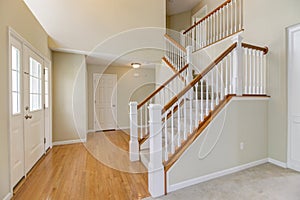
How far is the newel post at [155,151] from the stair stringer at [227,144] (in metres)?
0.12

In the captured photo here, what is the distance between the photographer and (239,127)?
2.68 meters

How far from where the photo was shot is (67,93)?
429cm

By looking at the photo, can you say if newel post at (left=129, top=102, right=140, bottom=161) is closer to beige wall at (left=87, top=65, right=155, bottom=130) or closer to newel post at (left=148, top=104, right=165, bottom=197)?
newel post at (left=148, top=104, right=165, bottom=197)

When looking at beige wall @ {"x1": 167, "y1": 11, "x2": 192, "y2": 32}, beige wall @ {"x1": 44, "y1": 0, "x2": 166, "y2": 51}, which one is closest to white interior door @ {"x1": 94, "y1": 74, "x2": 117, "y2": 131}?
beige wall @ {"x1": 44, "y1": 0, "x2": 166, "y2": 51}

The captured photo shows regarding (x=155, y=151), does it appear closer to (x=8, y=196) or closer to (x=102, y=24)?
(x=8, y=196)

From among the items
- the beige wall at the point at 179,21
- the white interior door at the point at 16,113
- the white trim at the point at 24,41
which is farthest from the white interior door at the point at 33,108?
the beige wall at the point at 179,21

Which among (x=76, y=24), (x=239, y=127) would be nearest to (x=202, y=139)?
(x=239, y=127)

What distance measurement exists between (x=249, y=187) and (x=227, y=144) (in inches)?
24.1

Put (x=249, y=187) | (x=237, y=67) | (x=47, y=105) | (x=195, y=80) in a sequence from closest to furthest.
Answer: (x=249, y=187)
(x=195, y=80)
(x=237, y=67)
(x=47, y=105)

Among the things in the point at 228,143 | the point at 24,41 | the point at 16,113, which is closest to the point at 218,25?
the point at 228,143

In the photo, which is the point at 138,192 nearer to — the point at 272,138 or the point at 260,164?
the point at 260,164

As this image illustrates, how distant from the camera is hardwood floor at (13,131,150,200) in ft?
6.77

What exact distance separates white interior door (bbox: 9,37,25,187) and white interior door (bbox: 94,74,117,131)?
3.34 meters

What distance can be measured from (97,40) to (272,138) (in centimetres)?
439
